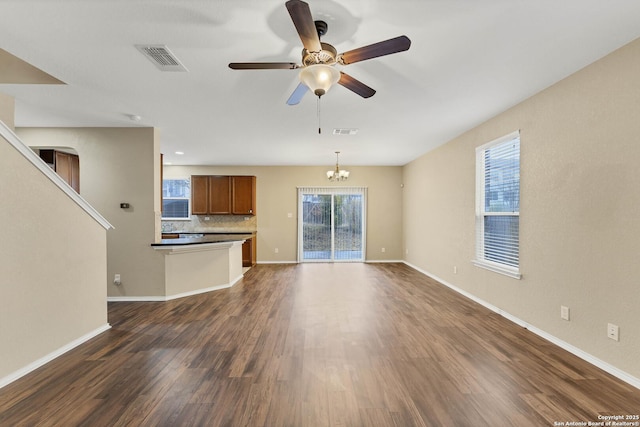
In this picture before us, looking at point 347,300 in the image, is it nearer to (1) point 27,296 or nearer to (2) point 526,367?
(2) point 526,367

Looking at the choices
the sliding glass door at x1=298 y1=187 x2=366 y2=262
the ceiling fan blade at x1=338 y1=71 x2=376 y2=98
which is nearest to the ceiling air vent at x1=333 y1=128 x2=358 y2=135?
the ceiling fan blade at x1=338 y1=71 x2=376 y2=98

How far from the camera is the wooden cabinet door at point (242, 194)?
22.8ft

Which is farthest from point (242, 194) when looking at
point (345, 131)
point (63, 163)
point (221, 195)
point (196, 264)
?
point (345, 131)

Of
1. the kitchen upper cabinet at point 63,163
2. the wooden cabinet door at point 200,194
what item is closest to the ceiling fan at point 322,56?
the kitchen upper cabinet at point 63,163

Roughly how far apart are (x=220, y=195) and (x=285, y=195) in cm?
167

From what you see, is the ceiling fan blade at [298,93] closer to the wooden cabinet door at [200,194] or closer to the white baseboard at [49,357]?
the white baseboard at [49,357]

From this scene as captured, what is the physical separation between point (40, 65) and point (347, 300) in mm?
4282

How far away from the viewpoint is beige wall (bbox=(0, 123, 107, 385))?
6.88 ft

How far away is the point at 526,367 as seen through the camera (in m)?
2.27

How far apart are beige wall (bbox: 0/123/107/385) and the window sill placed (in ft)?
15.8

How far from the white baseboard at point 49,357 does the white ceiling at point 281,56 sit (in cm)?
257

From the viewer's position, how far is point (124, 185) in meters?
4.07

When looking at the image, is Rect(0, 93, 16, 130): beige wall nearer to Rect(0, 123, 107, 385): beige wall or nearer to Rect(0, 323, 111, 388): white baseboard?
Rect(0, 123, 107, 385): beige wall

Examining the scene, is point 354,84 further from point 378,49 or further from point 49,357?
point 49,357
